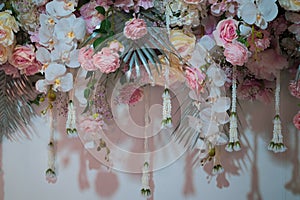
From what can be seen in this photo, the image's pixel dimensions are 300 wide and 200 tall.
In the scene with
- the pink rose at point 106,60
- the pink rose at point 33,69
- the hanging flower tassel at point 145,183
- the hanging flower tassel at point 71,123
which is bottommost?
the hanging flower tassel at point 145,183

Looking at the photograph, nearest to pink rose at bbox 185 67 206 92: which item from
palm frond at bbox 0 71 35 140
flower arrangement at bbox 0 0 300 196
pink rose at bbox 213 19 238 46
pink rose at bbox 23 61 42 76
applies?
flower arrangement at bbox 0 0 300 196

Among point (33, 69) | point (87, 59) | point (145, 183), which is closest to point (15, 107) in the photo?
point (33, 69)

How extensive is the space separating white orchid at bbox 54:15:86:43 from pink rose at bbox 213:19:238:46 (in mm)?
410

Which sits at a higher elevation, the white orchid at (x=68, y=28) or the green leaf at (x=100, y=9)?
the green leaf at (x=100, y=9)

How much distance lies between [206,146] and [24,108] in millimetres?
675

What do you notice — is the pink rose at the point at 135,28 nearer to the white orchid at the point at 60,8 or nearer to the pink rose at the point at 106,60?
the pink rose at the point at 106,60

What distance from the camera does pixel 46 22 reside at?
1234 millimetres

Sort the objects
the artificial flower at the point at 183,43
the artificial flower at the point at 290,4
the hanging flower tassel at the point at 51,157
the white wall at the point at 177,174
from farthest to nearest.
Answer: the white wall at the point at 177,174 → the hanging flower tassel at the point at 51,157 → the artificial flower at the point at 183,43 → the artificial flower at the point at 290,4

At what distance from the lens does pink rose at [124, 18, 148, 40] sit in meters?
1.18

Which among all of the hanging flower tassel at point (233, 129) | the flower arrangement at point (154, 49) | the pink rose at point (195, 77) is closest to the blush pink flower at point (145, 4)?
the flower arrangement at point (154, 49)

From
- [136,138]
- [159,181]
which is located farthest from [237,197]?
[136,138]

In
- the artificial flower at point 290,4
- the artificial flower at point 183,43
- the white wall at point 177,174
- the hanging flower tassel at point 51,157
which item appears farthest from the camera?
the white wall at point 177,174

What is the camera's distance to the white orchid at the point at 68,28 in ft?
4.03

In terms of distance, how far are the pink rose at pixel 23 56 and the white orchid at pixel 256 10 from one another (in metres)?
0.64
